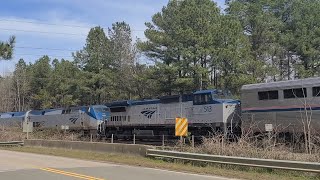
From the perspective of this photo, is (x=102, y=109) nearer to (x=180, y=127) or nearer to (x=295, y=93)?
(x=180, y=127)

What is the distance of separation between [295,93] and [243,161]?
8.00 m

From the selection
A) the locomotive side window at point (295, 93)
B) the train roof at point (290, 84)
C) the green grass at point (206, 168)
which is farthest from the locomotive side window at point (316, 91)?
the green grass at point (206, 168)

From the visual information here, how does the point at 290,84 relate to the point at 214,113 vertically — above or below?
above

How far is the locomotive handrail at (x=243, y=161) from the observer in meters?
13.4

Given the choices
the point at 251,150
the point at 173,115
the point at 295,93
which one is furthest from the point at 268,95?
the point at 173,115

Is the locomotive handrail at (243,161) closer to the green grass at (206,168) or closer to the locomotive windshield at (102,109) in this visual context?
the green grass at (206,168)

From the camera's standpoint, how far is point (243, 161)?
15.5 metres

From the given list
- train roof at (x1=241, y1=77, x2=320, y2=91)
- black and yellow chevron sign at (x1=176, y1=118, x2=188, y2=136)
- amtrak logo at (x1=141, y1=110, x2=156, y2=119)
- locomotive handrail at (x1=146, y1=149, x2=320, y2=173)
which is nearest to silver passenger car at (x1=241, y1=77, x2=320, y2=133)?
train roof at (x1=241, y1=77, x2=320, y2=91)

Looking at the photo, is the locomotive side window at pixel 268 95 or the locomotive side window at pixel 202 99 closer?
the locomotive side window at pixel 268 95

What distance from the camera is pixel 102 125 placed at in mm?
38656

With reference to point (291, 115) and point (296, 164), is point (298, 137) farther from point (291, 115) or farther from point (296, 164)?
point (296, 164)

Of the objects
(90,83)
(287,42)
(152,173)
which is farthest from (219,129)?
(90,83)

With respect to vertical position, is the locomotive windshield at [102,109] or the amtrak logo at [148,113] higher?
the locomotive windshield at [102,109]

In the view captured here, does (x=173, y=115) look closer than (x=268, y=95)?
No
